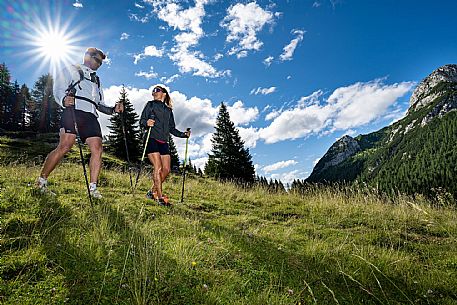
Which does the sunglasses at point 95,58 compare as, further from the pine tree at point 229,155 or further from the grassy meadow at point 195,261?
the pine tree at point 229,155

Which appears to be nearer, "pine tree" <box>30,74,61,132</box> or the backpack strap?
the backpack strap

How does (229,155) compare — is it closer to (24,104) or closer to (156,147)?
(156,147)

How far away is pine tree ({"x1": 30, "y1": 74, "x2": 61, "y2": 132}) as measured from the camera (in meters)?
58.2

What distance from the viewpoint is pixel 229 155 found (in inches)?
1363

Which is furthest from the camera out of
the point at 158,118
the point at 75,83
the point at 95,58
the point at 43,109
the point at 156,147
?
the point at 43,109

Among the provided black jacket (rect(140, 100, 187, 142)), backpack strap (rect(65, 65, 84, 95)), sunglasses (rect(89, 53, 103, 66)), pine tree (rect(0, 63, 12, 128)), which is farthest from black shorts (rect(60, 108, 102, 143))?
pine tree (rect(0, 63, 12, 128))

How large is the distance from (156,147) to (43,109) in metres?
63.9

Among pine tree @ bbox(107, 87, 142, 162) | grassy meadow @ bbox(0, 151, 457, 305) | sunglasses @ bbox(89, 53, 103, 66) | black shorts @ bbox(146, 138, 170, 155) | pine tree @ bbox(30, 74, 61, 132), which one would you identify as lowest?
grassy meadow @ bbox(0, 151, 457, 305)

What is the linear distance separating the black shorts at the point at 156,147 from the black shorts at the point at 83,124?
1457 millimetres

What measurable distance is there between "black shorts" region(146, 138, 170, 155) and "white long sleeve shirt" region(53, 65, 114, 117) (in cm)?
138

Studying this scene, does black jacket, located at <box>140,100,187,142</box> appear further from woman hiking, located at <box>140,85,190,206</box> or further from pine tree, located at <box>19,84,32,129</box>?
pine tree, located at <box>19,84,32,129</box>

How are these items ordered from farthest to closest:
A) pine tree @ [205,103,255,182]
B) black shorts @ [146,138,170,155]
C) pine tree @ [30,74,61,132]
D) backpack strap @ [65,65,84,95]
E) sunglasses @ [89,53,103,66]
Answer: pine tree @ [30,74,61,132]
pine tree @ [205,103,255,182]
black shorts @ [146,138,170,155]
sunglasses @ [89,53,103,66]
backpack strap @ [65,65,84,95]

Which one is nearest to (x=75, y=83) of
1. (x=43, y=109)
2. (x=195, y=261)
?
(x=195, y=261)

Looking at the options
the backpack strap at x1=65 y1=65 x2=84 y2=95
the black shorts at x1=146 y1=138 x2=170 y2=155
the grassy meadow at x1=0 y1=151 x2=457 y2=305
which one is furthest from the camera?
the black shorts at x1=146 y1=138 x2=170 y2=155
